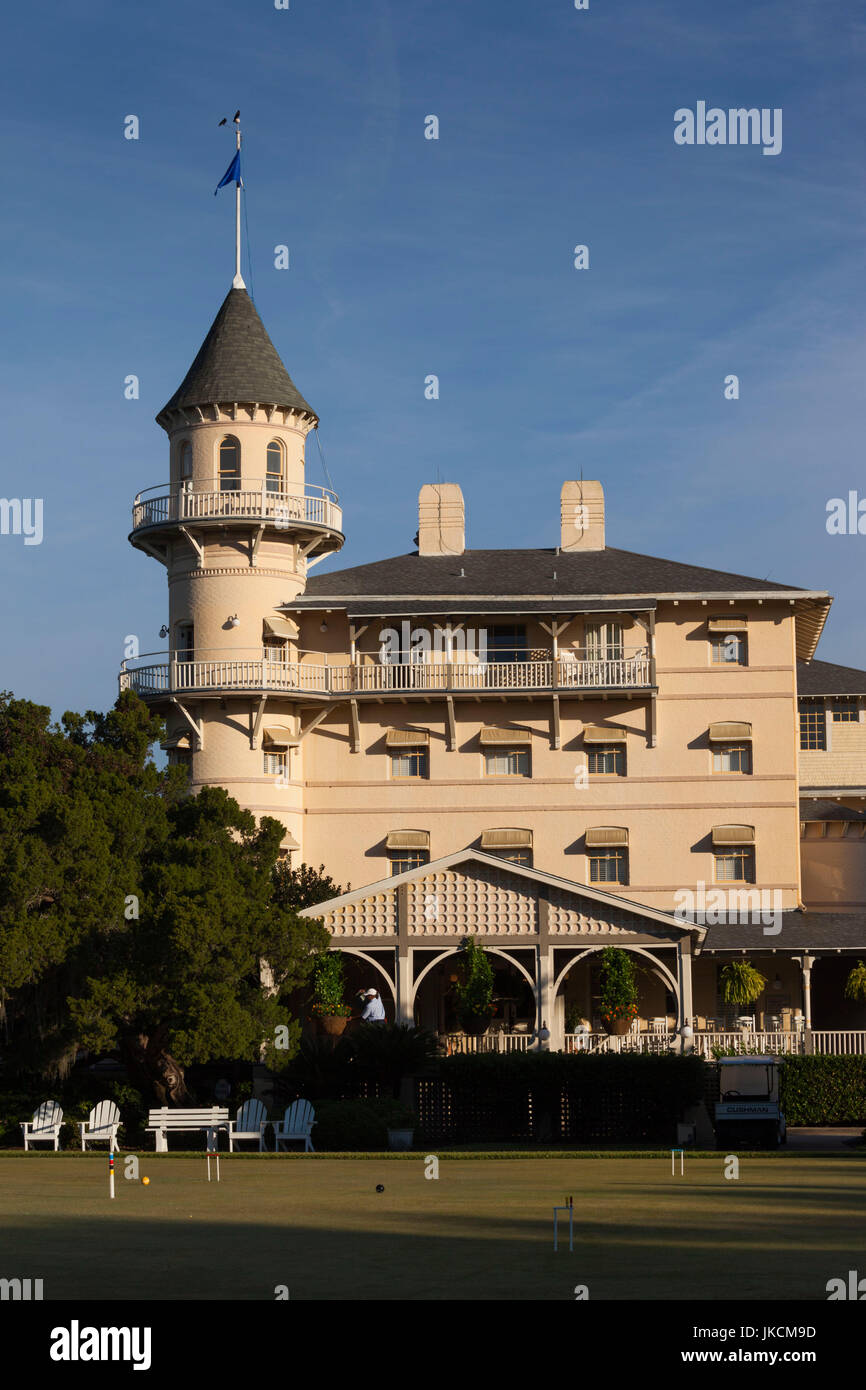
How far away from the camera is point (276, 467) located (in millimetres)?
54188

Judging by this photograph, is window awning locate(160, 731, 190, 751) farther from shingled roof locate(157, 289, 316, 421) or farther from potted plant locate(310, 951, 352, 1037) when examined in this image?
potted plant locate(310, 951, 352, 1037)

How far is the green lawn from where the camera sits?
1347 centimetres

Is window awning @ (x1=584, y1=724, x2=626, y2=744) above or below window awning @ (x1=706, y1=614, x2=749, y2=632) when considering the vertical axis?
below

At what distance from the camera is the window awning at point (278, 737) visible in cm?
5369

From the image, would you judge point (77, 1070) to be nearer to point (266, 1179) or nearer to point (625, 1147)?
point (625, 1147)

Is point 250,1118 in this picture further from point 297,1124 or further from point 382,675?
point 382,675

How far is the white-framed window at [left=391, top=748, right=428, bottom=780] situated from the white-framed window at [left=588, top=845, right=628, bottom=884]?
5.82 meters

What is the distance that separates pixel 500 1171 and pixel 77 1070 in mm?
16939

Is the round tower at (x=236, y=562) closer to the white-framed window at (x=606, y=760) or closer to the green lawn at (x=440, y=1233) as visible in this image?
the white-framed window at (x=606, y=760)

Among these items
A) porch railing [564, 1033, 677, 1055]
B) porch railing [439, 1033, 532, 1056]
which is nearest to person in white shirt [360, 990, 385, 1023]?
porch railing [439, 1033, 532, 1056]

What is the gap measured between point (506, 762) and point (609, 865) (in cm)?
443

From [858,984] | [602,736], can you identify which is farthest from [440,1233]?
[602,736]

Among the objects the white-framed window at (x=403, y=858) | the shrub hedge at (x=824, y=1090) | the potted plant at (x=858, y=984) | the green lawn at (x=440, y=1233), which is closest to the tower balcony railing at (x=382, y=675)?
the white-framed window at (x=403, y=858)
